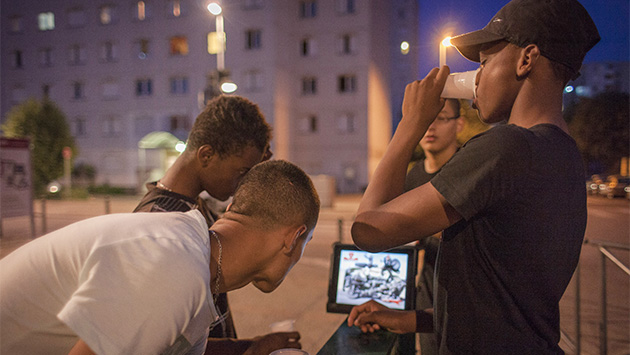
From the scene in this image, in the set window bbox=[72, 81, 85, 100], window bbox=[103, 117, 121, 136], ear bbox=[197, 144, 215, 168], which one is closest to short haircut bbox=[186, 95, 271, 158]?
ear bbox=[197, 144, 215, 168]

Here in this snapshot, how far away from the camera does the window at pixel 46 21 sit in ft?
104

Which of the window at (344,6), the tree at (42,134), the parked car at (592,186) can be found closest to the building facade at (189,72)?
the window at (344,6)

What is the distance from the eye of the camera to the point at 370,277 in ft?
6.71

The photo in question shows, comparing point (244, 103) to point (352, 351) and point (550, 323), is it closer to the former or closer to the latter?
point (352, 351)

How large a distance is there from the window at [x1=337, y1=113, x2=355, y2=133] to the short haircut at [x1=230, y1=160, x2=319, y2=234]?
26.2 metres

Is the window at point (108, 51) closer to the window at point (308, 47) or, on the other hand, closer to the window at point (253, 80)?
the window at point (253, 80)

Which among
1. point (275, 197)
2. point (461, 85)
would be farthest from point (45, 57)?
point (461, 85)

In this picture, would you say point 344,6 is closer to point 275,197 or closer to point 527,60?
point 527,60

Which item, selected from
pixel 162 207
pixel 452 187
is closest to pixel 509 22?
pixel 452 187

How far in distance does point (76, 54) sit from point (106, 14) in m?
3.83

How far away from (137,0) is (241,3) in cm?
832

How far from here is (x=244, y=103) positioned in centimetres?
211

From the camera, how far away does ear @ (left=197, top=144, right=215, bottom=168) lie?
1.96m

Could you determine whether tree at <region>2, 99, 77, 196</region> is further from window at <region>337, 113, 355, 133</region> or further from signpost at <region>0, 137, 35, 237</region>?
window at <region>337, 113, 355, 133</region>
